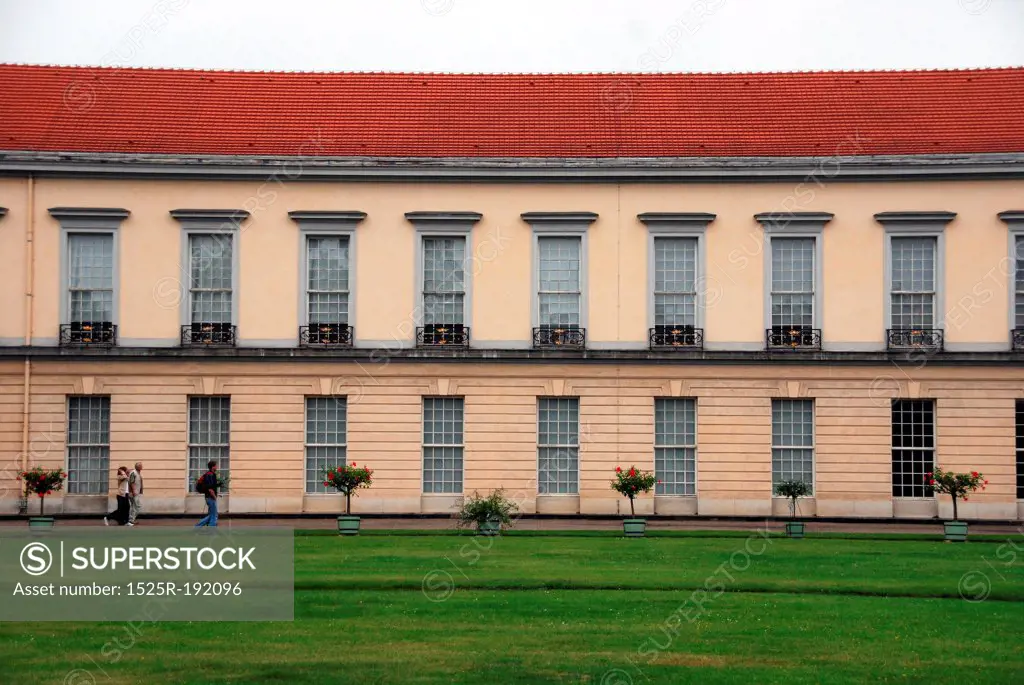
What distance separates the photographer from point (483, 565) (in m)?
27.9

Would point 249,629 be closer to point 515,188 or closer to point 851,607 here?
point 851,607

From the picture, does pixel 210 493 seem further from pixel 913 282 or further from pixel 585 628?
pixel 913 282

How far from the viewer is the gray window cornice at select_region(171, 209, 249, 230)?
142 feet

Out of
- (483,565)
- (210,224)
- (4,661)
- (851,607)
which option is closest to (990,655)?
(851,607)

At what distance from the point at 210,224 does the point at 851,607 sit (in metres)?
25.4

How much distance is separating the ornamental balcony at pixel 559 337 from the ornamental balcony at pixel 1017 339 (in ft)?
39.2

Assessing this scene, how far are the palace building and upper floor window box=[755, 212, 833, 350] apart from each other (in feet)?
0.21

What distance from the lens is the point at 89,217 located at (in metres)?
43.2

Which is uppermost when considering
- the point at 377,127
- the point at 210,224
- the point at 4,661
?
the point at 377,127

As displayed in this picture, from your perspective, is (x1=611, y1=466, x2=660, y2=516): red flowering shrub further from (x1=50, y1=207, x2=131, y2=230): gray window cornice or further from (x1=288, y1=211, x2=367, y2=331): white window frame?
(x1=50, y1=207, x2=131, y2=230): gray window cornice

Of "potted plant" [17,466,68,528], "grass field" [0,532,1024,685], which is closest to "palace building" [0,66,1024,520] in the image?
"potted plant" [17,466,68,528]

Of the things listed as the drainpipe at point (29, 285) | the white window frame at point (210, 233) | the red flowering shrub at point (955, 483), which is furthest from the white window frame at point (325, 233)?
the red flowering shrub at point (955, 483)

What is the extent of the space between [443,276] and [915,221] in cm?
1342

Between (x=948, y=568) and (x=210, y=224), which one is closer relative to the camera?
(x=948, y=568)
